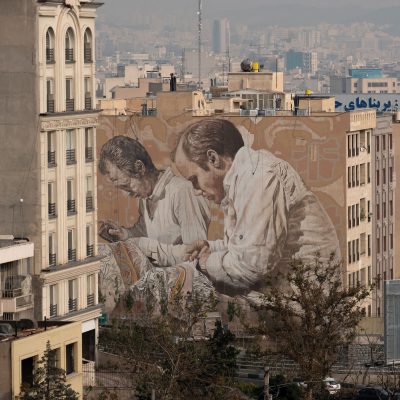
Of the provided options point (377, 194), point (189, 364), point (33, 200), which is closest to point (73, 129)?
point (33, 200)

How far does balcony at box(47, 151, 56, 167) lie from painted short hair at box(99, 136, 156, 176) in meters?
27.2

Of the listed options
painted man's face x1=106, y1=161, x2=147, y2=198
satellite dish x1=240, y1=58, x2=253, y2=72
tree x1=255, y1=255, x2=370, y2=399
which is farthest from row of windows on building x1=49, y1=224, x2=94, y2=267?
satellite dish x1=240, y1=58, x2=253, y2=72

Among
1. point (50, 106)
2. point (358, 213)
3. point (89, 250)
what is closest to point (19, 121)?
point (50, 106)

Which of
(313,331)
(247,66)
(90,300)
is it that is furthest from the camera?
(247,66)

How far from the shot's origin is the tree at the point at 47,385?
55.7m

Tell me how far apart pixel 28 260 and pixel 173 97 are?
103 ft

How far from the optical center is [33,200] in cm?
7344

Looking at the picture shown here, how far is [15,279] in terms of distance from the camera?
6900 cm

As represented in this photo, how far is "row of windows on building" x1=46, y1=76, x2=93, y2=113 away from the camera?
73912 millimetres

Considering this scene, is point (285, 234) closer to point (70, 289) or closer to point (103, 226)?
point (103, 226)

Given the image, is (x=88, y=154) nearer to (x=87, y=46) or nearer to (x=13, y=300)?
(x=87, y=46)

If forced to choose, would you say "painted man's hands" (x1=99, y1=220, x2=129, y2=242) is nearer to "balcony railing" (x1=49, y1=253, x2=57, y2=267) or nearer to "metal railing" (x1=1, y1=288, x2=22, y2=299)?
"balcony railing" (x1=49, y1=253, x2=57, y2=267)

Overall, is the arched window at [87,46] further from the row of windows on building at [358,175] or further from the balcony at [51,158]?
the row of windows on building at [358,175]

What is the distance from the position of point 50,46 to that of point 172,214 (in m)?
28.1
